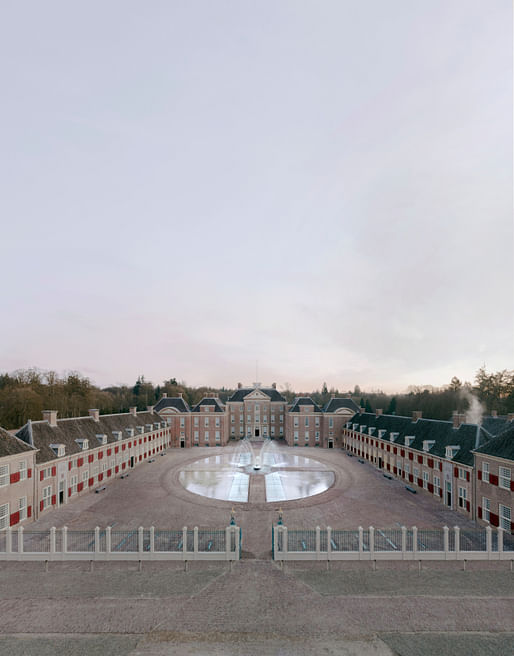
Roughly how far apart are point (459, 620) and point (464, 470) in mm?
19898

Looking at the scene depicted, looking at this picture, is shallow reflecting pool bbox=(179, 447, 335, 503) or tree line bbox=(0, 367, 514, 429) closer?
shallow reflecting pool bbox=(179, 447, 335, 503)

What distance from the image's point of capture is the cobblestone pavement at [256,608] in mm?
15977

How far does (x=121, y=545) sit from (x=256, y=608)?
1302 centimetres

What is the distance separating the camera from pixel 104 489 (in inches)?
1713

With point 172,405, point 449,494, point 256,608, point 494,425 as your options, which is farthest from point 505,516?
point 172,405

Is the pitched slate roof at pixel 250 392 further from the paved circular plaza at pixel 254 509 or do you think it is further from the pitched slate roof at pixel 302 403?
the paved circular plaza at pixel 254 509

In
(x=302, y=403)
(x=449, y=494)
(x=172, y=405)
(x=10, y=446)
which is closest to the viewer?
(x=10, y=446)

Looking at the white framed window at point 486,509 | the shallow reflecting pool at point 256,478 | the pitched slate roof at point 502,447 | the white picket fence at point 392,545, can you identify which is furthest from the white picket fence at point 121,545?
the pitched slate roof at point 502,447

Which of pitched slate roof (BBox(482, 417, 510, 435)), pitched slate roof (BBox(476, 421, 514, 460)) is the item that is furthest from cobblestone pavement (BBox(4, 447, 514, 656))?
pitched slate roof (BBox(482, 417, 510, 435))

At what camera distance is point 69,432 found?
4216cm

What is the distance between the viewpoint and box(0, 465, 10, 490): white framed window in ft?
96.6

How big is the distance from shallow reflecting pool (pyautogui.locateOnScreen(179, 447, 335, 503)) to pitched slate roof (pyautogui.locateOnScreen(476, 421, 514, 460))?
19.2 metres

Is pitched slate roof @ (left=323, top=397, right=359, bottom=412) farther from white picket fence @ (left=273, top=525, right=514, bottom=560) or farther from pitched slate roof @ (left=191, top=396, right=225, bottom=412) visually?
white picket fence @ (left=273, top=525, right=514, bottom=560)

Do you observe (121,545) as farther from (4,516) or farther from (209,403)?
(209,403)
